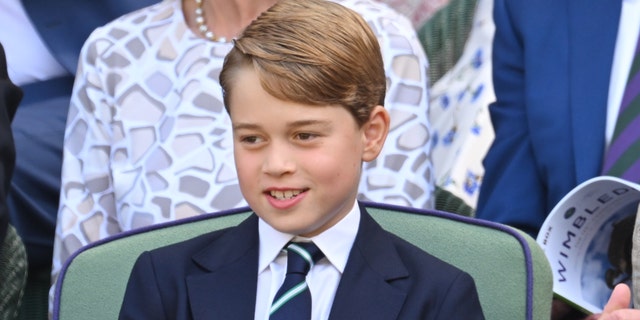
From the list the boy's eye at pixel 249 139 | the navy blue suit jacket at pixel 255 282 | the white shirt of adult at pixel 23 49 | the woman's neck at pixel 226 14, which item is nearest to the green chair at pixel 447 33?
the woman's neck at pixel 226 14

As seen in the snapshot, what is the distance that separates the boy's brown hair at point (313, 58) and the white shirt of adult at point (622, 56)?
0.87m

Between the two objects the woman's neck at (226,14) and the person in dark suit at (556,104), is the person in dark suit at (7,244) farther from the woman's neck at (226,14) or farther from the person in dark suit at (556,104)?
the person in dark suit at (556,104)

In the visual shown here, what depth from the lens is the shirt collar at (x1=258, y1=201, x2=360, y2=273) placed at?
6.46ft

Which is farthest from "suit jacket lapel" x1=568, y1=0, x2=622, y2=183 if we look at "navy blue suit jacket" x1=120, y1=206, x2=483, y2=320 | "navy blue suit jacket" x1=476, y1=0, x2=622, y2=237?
"navy blue suit jacket" x1=120, y1=206, x2=483, y2=320

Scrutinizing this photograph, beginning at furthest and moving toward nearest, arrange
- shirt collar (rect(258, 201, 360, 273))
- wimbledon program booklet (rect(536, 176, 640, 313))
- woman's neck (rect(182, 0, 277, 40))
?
woman's neck (rect(182, 0, 277, 40)) < wimbledon program booklet (rect(536, 176, 640, 313)) < shirt collar (rect(258, 201, 360, 273))

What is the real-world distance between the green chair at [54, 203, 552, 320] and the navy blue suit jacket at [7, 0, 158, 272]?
881 mm

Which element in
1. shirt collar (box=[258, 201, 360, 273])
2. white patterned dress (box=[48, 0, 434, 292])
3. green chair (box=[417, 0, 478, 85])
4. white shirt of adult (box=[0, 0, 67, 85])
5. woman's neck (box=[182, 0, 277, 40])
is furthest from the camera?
green chair (box=[417, 0, 478, 85])

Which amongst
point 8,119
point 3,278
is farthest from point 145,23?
point 3,278

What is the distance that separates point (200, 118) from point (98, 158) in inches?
10.2

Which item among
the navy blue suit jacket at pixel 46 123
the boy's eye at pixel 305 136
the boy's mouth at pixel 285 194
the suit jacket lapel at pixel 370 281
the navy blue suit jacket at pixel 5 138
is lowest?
the navy blue suit jacket at pixel 46 123

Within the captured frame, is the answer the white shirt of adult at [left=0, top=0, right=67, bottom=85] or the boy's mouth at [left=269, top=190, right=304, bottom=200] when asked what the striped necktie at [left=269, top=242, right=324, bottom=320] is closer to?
the boy's mouth at [left=269, top=190, right=304, bottom=200]

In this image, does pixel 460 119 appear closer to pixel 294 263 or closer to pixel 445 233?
pixel 445 233

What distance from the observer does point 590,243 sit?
7.65ft

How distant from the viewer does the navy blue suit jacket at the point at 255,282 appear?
191 cm
